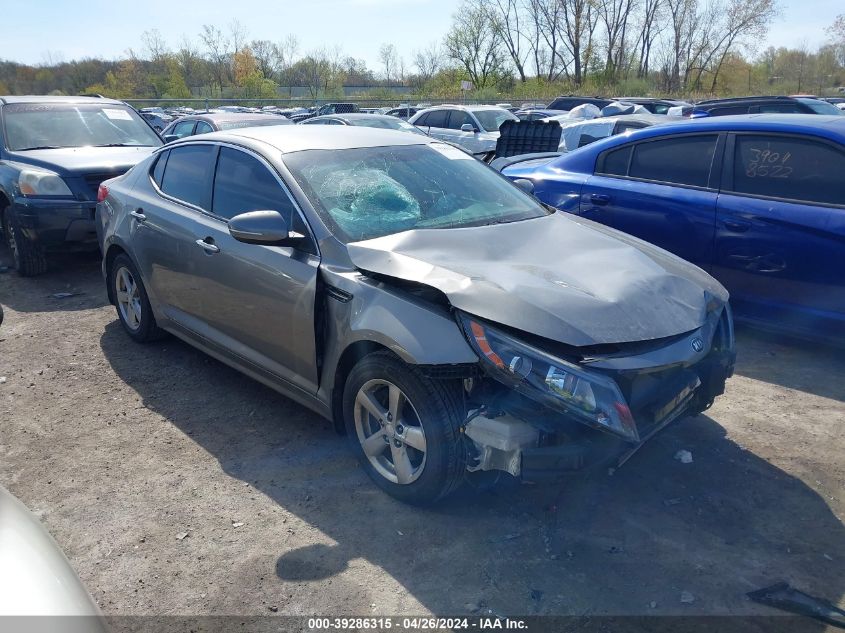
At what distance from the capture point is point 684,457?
147 inches

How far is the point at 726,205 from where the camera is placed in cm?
520

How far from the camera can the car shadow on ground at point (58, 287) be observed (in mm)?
6746

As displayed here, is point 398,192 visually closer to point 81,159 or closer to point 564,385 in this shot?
point 564,385

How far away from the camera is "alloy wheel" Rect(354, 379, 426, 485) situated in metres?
3.20

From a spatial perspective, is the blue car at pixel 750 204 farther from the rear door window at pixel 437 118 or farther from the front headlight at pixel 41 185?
the rear door window at pixel 437 118

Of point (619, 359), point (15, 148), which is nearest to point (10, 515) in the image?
point (619, 359)

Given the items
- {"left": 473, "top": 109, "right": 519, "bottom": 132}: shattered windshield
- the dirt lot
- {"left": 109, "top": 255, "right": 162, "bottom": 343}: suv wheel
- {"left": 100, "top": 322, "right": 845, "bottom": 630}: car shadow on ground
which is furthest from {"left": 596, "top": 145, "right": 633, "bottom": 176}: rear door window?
{"left": 473, "top": 109, "right": 519, "bottom": 132}: shattered windshield

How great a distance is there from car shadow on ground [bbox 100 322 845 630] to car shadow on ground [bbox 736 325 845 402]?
0.99 metres

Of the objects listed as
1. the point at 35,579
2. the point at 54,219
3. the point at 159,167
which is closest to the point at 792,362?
the point at 159,167

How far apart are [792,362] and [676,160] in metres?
1.81

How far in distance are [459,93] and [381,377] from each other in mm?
52064

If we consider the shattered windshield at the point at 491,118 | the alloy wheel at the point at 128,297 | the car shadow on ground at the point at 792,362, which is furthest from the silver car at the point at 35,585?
the shattered windshield at the point at 491,118

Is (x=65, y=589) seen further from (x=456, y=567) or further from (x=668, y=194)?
(x=668, y=194)

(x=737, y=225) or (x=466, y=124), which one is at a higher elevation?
(x=466, y=124)
